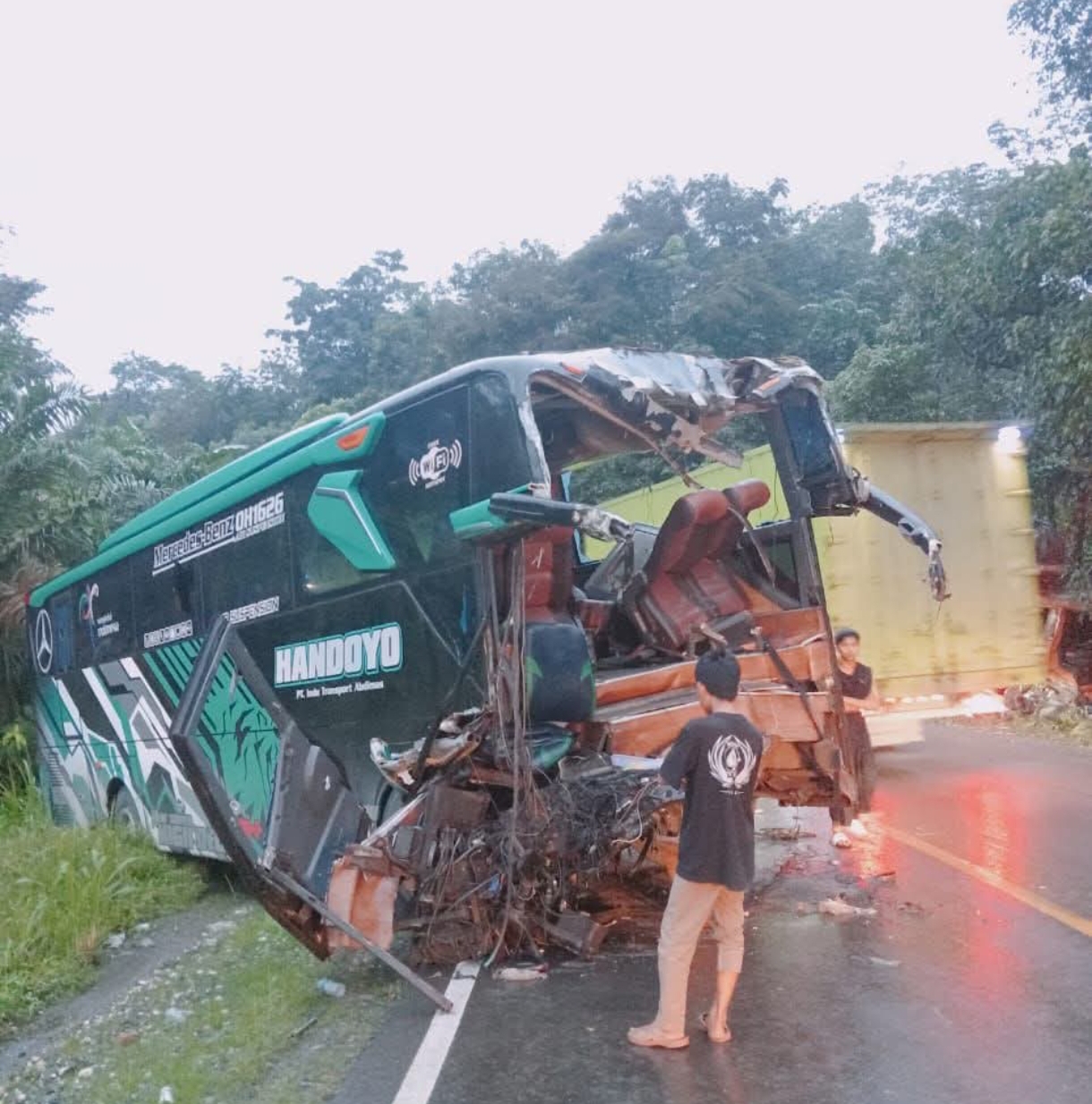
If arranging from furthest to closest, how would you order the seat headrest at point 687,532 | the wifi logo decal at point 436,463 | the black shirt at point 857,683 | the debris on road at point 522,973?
1. the black shirt at point 857,683
2. the seat headrest at point 687,532
3. the wifi logo decal at point 436,463
4. the debris on road at point 522,973

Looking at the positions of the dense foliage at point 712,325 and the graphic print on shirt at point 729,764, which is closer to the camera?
the graphic print on shirt at point 729,764

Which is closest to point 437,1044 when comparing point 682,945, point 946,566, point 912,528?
point 682,945

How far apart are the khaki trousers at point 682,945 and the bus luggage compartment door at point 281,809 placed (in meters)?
1.79

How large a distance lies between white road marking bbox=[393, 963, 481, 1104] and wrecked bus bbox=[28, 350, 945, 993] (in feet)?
0.71

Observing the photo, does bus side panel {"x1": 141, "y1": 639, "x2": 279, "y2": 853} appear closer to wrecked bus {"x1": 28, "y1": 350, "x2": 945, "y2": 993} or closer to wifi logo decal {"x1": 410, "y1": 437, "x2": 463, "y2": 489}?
wrecked bus {"x1": 28, "y1": 350, "x2": 945, "y2": 993}

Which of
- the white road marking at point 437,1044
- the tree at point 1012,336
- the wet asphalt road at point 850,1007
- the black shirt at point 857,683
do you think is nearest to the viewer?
the wet asphalt road at point 850,1007

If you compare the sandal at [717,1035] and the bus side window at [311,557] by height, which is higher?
the bus side window at [311,557]

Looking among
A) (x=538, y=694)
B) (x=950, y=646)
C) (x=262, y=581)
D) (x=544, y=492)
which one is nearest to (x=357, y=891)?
(x=538, y=694)

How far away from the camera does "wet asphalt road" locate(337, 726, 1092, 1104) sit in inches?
173

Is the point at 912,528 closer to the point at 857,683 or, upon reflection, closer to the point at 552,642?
the point at 857,683

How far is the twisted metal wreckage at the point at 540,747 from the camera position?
5734 mm

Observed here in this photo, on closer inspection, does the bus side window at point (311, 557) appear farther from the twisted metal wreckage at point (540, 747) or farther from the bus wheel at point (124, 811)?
the bus wheel at point (124, 811)

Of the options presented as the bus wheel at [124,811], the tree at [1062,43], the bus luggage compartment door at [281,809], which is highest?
the tree at [1062,43]

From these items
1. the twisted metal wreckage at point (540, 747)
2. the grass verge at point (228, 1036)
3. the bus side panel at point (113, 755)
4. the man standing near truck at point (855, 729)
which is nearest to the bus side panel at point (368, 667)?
the twisted metal wreckage at point (540, 747)
